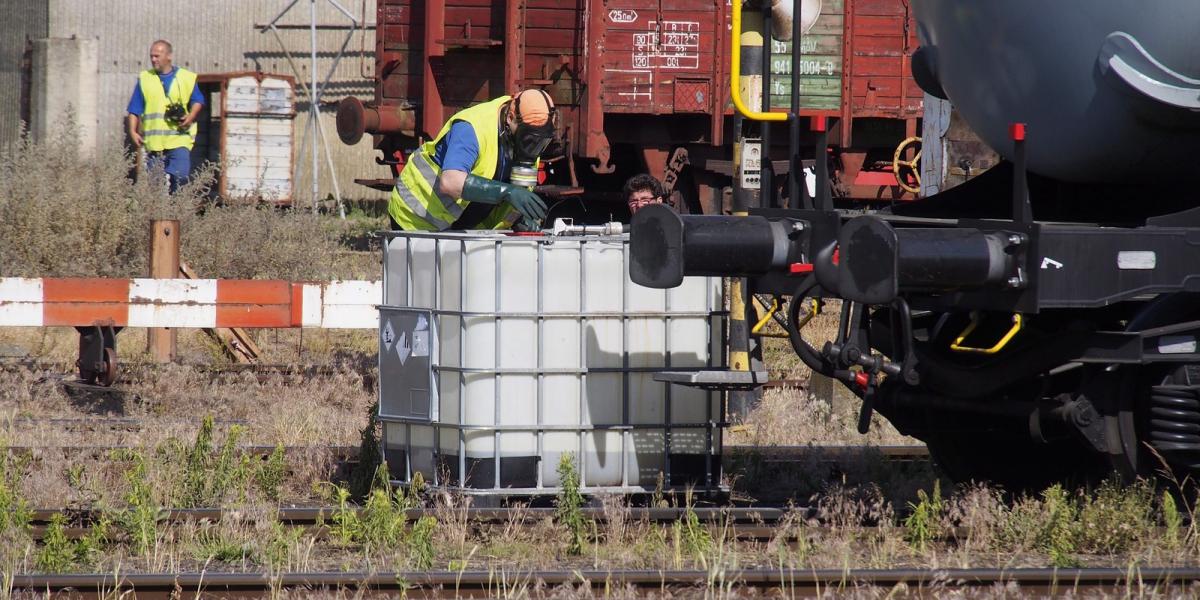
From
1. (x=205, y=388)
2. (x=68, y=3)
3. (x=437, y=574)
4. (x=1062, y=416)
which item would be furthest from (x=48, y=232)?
(x=68, y=3)

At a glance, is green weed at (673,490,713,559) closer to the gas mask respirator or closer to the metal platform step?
the metal platform step

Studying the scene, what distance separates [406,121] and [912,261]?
9891 mm

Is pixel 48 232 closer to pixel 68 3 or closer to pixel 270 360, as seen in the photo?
pixel 270 360

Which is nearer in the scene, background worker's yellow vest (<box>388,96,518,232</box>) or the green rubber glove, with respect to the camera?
the green rubber glove

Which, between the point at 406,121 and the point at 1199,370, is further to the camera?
the point at 406,121

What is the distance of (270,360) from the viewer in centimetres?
1093

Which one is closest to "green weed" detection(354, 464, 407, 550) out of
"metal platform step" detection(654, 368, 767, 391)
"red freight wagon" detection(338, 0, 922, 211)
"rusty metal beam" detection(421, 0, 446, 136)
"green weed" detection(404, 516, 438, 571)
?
"green weed" detection(404, 516, 438, 571)

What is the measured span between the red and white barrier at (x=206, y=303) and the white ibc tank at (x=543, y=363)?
99.9 inches

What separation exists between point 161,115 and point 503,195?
31.3 feet

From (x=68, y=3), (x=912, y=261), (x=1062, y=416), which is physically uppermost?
(x=68, y=3)

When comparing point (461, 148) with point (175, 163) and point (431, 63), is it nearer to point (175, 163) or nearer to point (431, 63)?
point (431, 63)

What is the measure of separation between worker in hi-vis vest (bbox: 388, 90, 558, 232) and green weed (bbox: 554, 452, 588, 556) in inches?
53.8

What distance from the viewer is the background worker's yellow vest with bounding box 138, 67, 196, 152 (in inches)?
602

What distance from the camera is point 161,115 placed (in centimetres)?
1533
